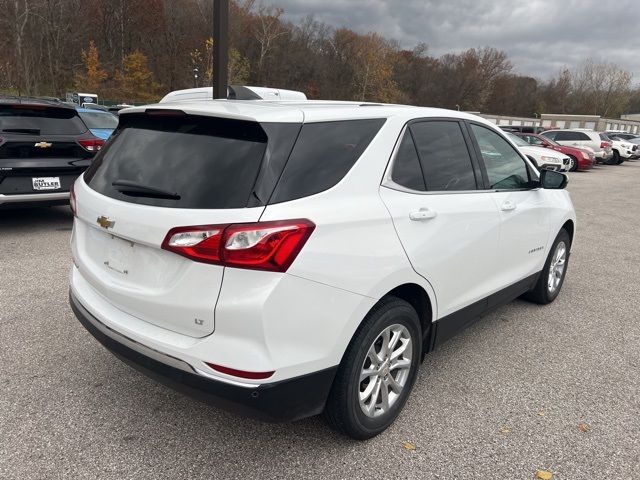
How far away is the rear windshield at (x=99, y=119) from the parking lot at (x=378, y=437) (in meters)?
6.66

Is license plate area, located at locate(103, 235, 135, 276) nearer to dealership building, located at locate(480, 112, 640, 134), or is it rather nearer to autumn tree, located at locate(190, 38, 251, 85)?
autumn tree, located at locate(190, 38, 251, 85)

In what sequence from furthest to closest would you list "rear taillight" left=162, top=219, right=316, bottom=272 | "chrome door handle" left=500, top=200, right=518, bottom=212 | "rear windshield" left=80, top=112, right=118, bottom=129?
"rear windshield" left=80, top=112, right=118, bottom=129 < "chrome door handle" left=500, top=200, right=518, bottom=212 < "rear taillight" left=162, top=219, right=316, bottom=272

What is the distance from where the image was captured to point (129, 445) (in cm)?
254

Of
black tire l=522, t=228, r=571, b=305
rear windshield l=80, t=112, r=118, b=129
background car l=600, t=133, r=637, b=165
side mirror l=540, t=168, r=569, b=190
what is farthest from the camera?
background car l=600, t=133, r=637, b=165

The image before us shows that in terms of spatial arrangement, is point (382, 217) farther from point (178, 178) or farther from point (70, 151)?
point (70, 151)

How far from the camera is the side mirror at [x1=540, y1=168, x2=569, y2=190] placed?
4030 millimetres

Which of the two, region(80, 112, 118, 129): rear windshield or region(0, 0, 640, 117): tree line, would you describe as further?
region(0, 0, 640, 117): tree line

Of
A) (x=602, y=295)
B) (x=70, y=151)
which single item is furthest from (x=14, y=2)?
(x=602, y=295)

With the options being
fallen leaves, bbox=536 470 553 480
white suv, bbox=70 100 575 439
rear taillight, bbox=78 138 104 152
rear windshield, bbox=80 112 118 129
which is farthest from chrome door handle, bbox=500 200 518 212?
rear windshield, bbox=80 112 118 129

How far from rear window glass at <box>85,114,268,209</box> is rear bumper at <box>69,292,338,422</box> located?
71 centimetres

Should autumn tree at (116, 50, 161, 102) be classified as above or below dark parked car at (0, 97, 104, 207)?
above

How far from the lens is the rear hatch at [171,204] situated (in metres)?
2.10

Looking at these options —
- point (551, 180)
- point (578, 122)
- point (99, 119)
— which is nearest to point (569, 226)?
point (551, 180)

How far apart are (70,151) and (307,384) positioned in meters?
5.71
